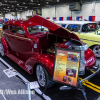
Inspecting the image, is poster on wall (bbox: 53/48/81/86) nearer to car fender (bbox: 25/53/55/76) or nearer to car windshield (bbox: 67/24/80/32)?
car fender (bbox: 25/53/55/76)

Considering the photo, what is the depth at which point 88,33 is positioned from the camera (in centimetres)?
568

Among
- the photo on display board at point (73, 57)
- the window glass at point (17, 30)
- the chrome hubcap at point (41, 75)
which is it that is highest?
the window glass at point (17, 30)

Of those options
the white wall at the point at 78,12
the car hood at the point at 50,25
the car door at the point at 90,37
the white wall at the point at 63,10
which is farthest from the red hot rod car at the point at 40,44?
the white wall at the point at 63,10

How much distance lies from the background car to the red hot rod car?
1977 millimetres

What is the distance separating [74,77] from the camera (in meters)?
2.29

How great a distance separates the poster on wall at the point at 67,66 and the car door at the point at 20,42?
56.7 inches

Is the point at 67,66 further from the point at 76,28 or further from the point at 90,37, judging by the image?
the point at 76,28

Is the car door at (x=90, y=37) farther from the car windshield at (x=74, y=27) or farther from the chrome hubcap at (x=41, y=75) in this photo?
the chrome hubcap at (x=41, y=75)

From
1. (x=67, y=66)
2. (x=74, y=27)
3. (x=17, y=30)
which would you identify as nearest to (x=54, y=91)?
(x=67, y=66)

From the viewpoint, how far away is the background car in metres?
5.34

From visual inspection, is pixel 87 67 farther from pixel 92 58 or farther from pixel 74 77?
pixel 74 77

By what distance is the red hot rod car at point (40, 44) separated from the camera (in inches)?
113

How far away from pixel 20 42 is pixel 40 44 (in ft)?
2.91

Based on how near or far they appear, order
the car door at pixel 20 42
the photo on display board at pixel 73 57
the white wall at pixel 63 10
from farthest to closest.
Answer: the white wall at pixel 63 10, the car door at pixel 20 42, the photo on display board at pixel 73 57
